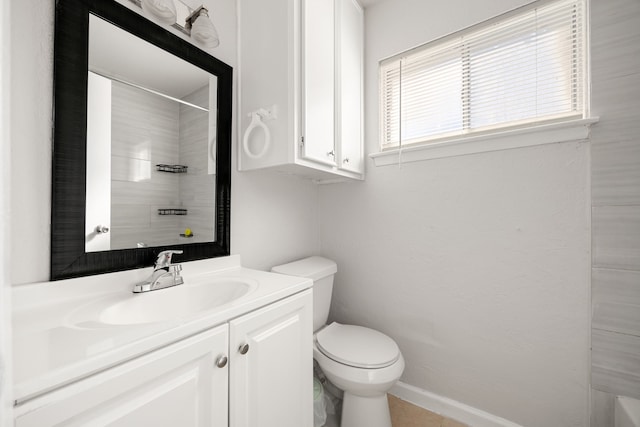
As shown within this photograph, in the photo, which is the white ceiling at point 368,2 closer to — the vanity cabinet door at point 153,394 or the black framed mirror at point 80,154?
the black framed mirror at point 80,154

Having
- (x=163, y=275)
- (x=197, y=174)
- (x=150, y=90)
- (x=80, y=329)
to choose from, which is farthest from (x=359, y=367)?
(x=150, y=90)

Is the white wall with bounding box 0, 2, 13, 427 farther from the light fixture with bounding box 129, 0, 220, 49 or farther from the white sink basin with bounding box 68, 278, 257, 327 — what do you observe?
the light fixture with bounding box 129, 0, 220, 49

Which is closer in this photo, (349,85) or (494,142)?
(494,142)

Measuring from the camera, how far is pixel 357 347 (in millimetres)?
1279

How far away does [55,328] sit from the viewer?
1.94ft

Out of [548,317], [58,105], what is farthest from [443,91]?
[58,105]

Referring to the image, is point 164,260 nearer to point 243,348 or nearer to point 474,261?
point 243,348

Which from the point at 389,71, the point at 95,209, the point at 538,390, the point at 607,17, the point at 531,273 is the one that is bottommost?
the point at 538,390

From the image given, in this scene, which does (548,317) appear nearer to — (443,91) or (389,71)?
(443,91)

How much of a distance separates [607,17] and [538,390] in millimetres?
1669

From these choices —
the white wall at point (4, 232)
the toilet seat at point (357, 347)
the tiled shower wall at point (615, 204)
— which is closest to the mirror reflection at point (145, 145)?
the white wall at point (4, 232)

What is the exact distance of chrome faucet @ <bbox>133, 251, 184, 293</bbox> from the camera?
34.4 inches

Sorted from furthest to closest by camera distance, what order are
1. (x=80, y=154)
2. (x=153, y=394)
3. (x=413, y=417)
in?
(x=413, y=417)
(x=80, y=154)
(x=153, y=394)

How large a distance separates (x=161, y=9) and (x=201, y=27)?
154 mm
